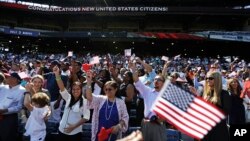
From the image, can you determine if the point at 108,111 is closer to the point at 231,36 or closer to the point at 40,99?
the point at 40,99

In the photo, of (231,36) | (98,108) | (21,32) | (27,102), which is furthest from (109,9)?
(98,108)

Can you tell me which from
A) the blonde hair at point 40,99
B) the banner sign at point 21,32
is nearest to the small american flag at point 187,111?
the blonde hair at point 40,99

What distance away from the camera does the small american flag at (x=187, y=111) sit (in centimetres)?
354

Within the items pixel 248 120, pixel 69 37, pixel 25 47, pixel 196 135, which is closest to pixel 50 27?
pixel 25 47

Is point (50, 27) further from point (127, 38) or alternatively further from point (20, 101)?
point (20, 101)

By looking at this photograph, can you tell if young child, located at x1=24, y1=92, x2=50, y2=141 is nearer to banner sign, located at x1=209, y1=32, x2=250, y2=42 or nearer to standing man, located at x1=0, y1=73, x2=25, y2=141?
standing man, located at x1=0, y1=73, x2=25, y2=141

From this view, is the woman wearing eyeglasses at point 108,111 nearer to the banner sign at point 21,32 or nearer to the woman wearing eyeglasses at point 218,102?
the woman wearing eyeglasses at point 218,102

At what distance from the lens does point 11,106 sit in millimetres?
6109

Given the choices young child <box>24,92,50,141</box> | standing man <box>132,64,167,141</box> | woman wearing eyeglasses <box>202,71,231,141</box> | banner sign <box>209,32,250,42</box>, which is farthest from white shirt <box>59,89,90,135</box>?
banner sign <box>209,32,250,42</box>

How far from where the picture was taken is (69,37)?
40.9 metres

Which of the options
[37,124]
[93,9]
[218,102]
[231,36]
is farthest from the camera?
[93,9]

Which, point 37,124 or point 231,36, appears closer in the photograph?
point 37,124

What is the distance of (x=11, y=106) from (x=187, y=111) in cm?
356

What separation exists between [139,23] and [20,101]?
41.0 metres
